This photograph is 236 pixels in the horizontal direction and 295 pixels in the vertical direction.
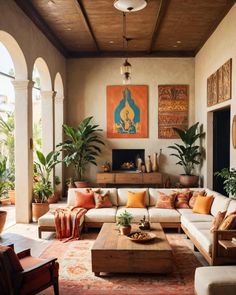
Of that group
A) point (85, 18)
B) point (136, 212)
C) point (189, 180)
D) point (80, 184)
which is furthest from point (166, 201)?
point (85, 18)

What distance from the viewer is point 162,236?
5066mm

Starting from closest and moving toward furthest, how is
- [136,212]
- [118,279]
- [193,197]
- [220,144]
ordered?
1. [118,279]
2. [136,212]
3. [193,197]
4. [220,144]

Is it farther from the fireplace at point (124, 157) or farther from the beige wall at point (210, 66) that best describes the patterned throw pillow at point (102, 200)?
the fireplace at point (124, 157)

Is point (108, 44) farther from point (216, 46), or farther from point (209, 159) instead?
point (209, 159)

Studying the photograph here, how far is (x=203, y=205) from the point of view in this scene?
20.5ft

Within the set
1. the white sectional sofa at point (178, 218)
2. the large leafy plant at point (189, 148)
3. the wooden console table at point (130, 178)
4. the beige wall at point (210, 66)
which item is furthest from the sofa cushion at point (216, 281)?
the wooden console table at point (130, 178)

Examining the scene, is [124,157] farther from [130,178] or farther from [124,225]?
[124,225]

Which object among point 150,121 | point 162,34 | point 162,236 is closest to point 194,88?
point 150,121

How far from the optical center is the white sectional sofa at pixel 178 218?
437cm

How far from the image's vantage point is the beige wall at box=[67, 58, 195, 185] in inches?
412

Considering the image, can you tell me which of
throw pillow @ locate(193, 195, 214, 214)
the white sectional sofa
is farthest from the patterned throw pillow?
throw pillow @ locate(193, 195, 214, 214)

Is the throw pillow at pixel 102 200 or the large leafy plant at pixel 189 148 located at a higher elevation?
the large leafy plant at pixel 189 148

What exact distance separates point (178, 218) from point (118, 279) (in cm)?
231

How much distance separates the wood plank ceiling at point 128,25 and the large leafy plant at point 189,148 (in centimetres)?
241
